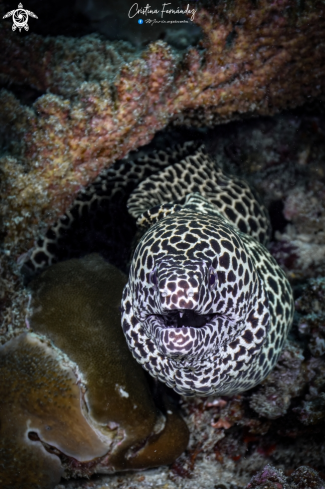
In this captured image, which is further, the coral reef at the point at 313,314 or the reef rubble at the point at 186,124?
the coral reef at the point at 313,314

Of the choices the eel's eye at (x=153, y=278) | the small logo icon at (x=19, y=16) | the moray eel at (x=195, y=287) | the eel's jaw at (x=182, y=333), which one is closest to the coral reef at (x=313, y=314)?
the moray eel at (x=195, y=287)

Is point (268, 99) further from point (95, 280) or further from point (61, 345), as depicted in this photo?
point (61, 345)

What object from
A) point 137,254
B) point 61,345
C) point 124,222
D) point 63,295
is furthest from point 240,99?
point 61,345

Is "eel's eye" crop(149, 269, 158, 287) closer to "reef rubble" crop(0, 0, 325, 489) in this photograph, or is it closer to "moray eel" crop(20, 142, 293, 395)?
"moray eel" crop(20, 142, 293, 395)

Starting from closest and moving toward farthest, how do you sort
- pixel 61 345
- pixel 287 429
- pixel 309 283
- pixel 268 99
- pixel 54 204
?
pixel 61 345 < pixel 287 429 < pixel 54 204 < pixel 309 283 < pixel 268 99

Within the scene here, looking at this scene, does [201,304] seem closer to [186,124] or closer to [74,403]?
[74,403]

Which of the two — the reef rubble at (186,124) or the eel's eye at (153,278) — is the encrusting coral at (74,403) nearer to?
the reef rubble at (186,124)

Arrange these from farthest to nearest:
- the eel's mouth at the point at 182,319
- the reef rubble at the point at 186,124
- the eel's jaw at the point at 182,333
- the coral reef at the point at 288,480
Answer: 1. the reef rubble at the point at 186,124
2. the eel's mouth at the point at 182,319
3. the coral reef at the point at 288,480
4. the eel's jaw at the point at 182,333
